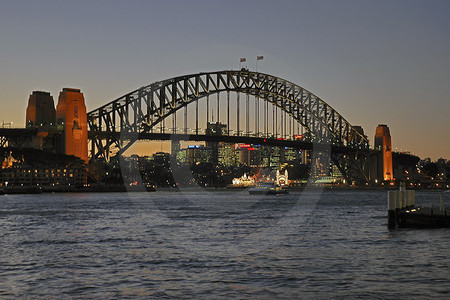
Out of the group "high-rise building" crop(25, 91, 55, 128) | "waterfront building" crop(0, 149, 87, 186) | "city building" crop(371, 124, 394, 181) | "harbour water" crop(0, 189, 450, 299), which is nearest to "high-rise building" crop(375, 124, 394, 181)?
"city building" crop(371, 124, 394, 181)

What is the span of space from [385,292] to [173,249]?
397 inches

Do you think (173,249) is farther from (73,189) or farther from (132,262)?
(73,189)

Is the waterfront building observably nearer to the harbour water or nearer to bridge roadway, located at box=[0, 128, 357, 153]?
bridge roadway, located at box=[0, 128, 357, 153]

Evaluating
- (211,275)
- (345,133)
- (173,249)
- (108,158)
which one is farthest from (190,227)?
(345,133)

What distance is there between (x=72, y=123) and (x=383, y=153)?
219 ft

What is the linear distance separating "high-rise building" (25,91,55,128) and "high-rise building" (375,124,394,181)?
65460 millimetres

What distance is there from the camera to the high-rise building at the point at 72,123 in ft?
354

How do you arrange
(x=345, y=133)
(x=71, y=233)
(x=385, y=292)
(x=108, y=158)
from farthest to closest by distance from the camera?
(x=345, y=133) < (x=108, y=158) < (x=71, y=233) < (x=385, y=292)

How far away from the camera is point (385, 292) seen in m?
16.1

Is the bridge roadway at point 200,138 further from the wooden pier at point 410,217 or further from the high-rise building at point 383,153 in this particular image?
the wooden pier at point 410,217

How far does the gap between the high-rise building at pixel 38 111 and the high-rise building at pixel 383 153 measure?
65.5 m

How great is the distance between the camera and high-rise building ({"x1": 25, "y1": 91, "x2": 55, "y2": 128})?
11681 centimetres

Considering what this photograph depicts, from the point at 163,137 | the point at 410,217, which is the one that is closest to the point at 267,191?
the point at 163,137

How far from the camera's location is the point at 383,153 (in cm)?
14588
